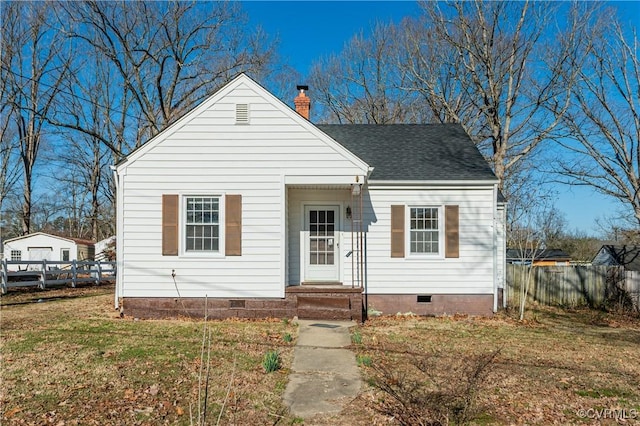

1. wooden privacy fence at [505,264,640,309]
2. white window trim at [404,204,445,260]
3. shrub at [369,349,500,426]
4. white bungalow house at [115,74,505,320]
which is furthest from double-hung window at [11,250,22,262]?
shrub at [369,349,500,426]

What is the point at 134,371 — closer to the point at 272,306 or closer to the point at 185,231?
the point at 272,306

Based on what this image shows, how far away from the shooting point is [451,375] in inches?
240

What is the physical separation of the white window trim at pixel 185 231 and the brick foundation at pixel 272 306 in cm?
102

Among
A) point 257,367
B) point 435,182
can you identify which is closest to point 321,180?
point 435,182

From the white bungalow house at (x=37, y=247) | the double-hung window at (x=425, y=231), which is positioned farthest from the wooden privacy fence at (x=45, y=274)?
the double-hung window at (x=425, y=231)

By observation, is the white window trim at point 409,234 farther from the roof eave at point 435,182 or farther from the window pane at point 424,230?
the roof eave at point 435,182

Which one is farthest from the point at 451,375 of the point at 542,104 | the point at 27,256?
the point at 27,256

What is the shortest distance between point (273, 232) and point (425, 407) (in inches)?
238

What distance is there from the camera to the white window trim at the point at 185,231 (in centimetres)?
1015

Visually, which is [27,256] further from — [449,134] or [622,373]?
[622,373]

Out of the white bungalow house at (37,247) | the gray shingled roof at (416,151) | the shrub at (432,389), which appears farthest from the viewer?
the white bungalow house at (37,247)

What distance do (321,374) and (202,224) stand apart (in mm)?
5242

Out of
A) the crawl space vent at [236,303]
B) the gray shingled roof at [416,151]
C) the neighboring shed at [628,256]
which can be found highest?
the gray shingled roof at [416,151]

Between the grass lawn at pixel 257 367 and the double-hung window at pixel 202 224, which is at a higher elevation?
the double-hung window at pixel 202 224
